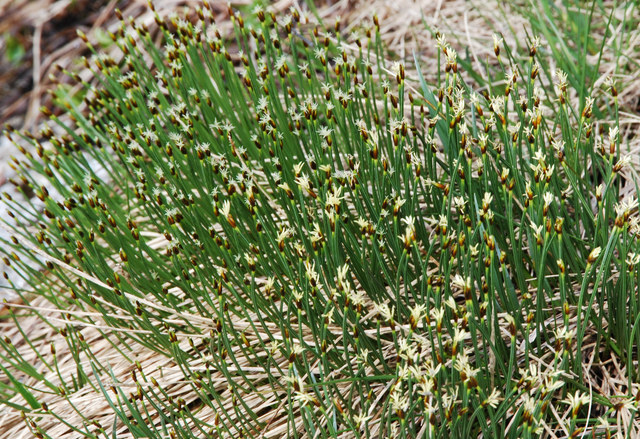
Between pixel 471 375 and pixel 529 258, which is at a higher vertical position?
pixel 471 375

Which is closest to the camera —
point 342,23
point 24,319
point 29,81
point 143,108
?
point 143,108

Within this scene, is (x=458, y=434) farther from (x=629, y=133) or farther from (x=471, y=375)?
(x=629, y=133)

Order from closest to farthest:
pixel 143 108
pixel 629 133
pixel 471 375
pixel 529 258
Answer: pixel 471 375 < pixel 529 258 < pixel 143 108 < pixel 629 133

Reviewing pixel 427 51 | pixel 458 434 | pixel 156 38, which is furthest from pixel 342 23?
pixel 458 434

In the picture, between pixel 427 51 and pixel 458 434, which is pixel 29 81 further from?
pixel 458 434

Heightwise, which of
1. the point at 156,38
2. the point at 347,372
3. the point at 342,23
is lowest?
the point at 347,372

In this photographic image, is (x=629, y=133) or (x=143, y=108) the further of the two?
(x=629, y=133)
